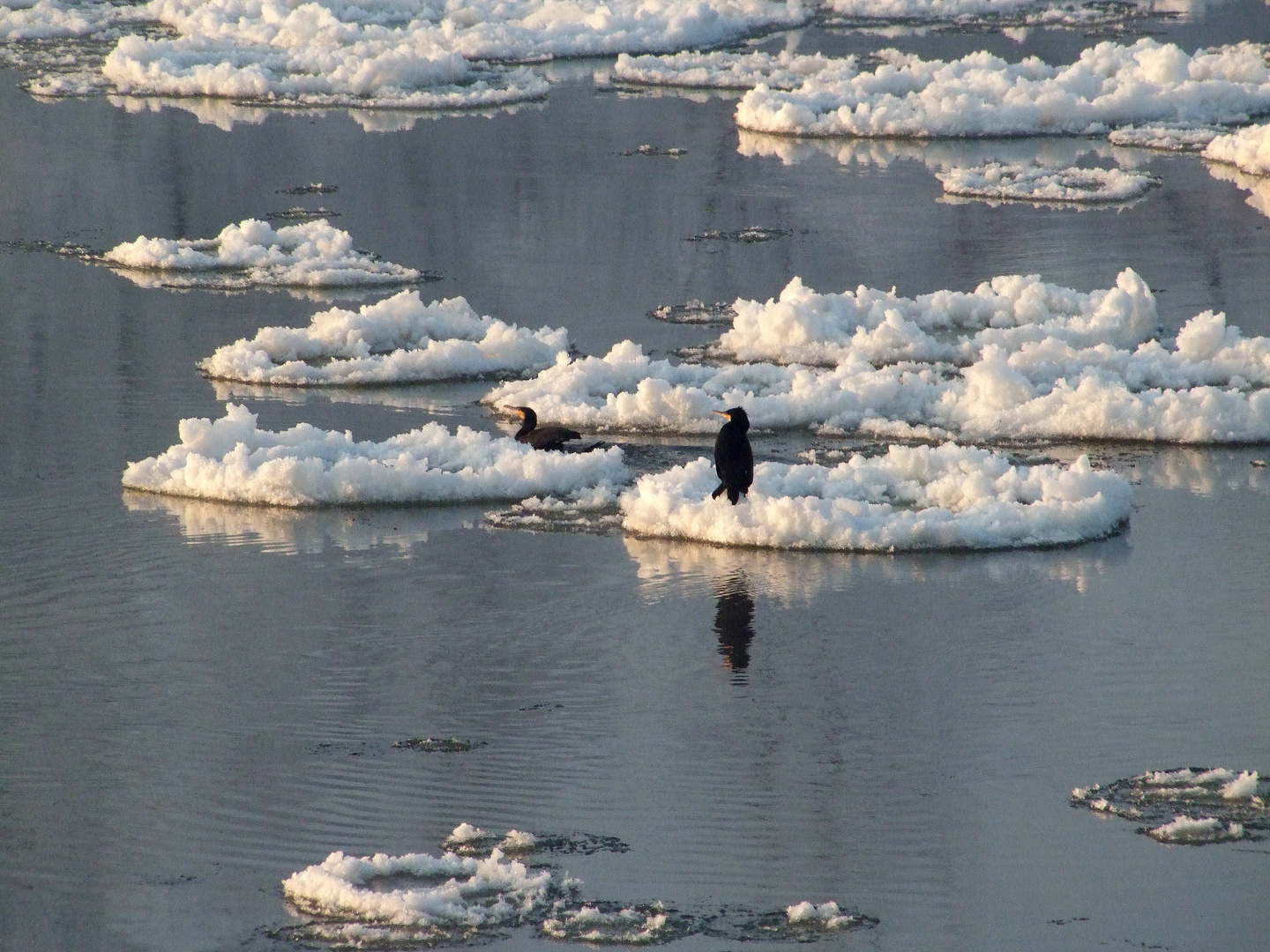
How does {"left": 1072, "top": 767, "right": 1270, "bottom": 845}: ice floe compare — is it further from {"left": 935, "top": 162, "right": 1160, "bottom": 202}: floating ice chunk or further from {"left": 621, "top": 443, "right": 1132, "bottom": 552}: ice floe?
{"left": 935, "top": 162, "right": 1160, "bottom": 202}: floating ice chunk

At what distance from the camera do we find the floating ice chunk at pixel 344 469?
1438cm

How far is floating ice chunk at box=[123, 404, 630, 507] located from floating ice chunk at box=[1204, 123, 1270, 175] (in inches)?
598

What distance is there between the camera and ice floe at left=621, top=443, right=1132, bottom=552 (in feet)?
43.4

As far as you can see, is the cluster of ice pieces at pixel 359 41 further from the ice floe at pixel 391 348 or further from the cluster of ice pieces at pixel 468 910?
the cluster of ice pieces at pixel 468 910

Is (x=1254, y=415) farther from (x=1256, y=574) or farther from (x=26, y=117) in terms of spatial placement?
(x=26, y=117)

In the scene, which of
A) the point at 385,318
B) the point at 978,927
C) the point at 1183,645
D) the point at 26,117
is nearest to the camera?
the point at 978,927

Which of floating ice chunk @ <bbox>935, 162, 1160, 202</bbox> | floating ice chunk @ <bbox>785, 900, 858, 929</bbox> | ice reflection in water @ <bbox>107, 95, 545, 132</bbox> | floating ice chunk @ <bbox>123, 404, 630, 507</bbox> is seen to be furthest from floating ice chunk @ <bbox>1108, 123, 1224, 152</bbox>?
floating ice chunk @ <bbox>785, 900, 858, 929</bbox>

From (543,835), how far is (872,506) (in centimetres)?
497

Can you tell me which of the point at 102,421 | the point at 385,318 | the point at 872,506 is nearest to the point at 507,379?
the point at 385,318

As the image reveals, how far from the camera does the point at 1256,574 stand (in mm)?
13047

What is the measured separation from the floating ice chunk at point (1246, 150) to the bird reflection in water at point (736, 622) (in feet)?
53.7

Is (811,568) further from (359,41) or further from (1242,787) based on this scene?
(359,41)

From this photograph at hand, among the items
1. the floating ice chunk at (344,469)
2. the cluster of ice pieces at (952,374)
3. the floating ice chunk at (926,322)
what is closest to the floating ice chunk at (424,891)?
the floating ice chunk at (344,469)

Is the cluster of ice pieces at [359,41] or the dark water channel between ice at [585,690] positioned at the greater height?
the cluster of ice pieces at [359,41]
